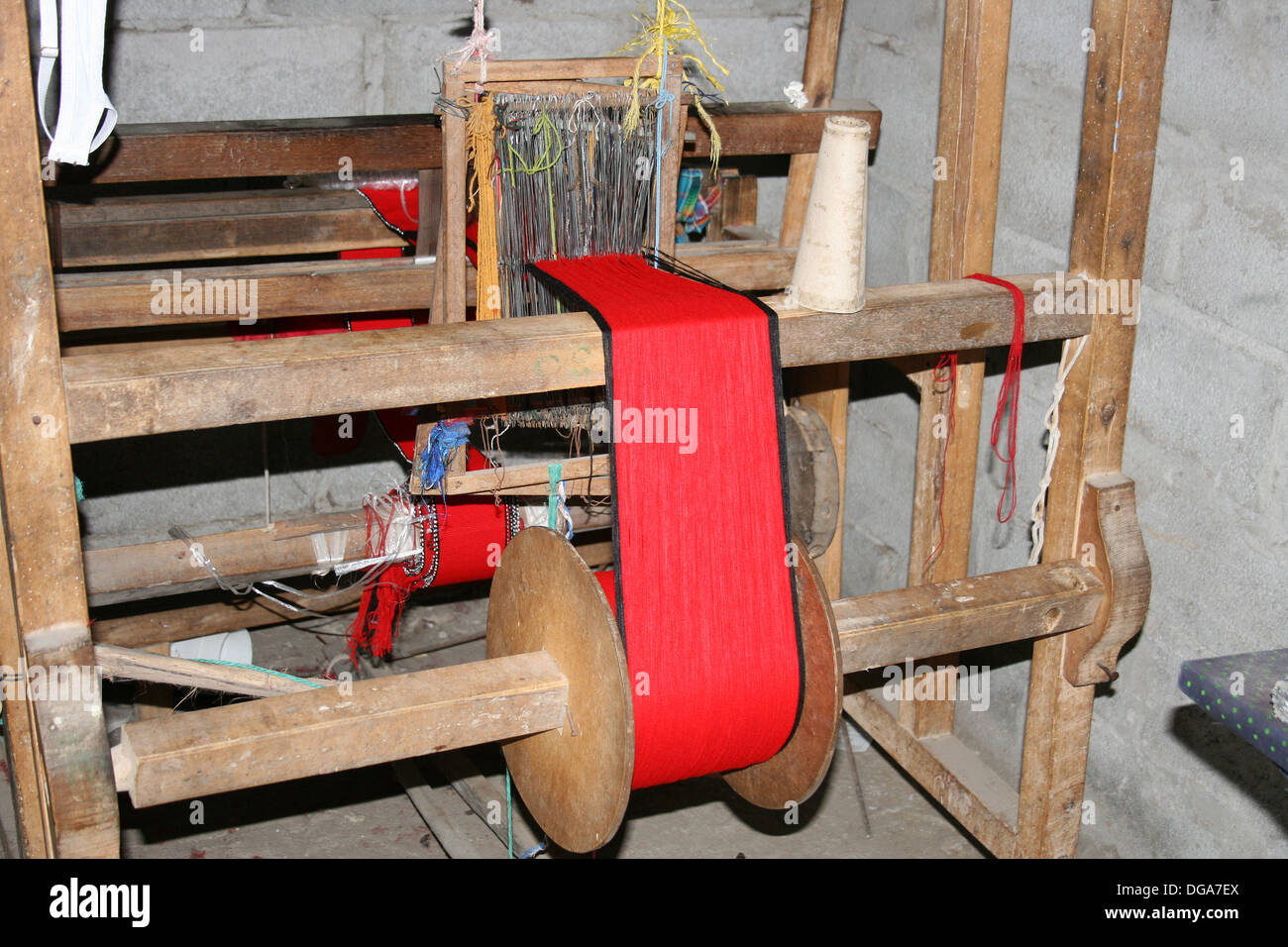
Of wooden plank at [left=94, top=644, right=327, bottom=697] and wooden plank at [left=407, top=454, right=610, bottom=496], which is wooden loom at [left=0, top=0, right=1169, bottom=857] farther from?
wooden plank at [left=407, top=454, right=610, bottom=496]

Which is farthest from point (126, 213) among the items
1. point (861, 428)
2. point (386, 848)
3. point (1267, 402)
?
point (1267, 402)

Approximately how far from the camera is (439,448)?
2566mm

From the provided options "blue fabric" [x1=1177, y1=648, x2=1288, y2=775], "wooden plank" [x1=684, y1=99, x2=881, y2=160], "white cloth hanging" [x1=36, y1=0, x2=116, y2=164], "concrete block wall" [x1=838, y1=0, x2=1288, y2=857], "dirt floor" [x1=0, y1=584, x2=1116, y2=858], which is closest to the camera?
"blue fabric" [x1=1177, y1=648, x2=1288, y2=775]

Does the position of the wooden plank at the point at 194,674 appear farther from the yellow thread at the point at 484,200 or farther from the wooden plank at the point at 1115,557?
the wooden plank at the point at 1115,557

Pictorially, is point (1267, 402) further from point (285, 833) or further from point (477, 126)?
point (285, 833)

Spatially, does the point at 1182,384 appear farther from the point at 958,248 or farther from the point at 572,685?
the point at 572,685

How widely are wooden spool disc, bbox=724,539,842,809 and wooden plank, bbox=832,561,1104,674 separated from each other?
87 millimetres

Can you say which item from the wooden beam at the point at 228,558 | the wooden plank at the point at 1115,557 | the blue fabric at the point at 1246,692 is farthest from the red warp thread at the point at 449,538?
the blue fabric at the point at 1246,692

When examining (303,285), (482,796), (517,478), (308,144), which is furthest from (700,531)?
(482,796)

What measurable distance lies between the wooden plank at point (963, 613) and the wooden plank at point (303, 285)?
96 cm

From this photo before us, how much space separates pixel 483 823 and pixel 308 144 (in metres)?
1.60

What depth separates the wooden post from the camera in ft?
10.0

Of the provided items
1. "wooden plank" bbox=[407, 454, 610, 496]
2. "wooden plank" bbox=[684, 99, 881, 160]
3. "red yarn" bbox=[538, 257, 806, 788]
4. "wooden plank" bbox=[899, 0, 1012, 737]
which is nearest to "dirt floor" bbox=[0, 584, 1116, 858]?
"wooden plank" bbox=[899, 0, 1012, 737]

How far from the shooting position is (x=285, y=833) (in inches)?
128
